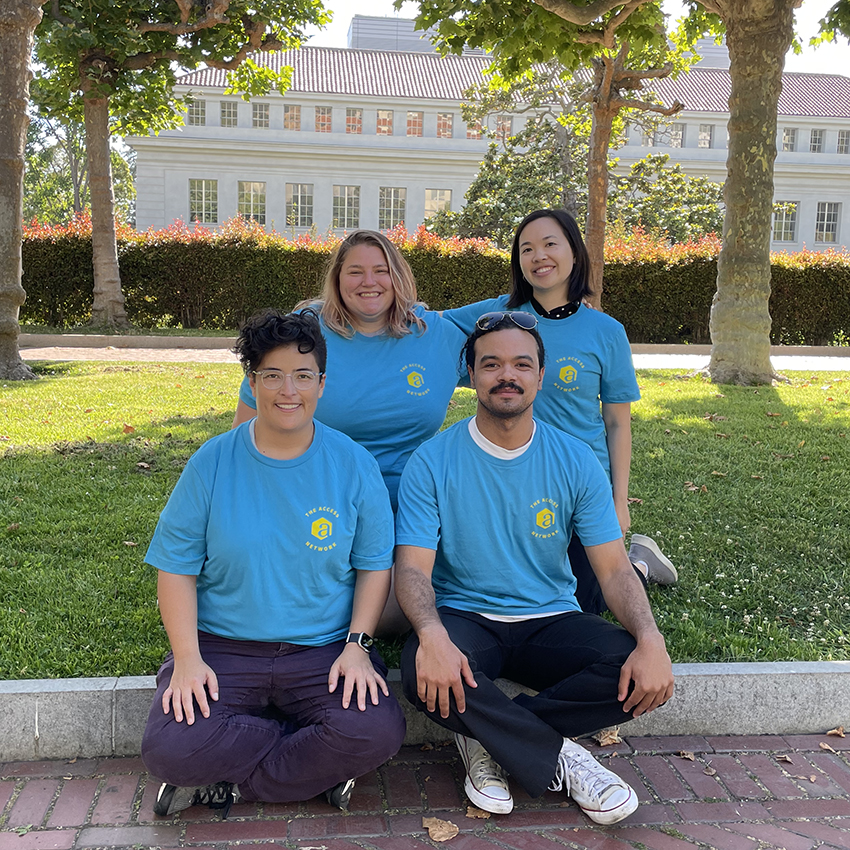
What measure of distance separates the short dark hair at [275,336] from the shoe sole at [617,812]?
180 centimetres

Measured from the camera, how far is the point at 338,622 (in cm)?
318

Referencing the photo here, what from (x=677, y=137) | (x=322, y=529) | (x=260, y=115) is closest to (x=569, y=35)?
(x=322, y=529)

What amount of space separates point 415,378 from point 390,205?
5055cm

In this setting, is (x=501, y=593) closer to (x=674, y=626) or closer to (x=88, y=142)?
(x=674, y=626)

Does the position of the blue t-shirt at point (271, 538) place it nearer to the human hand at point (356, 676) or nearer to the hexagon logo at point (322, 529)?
the hexagon logo at point (322, 529)

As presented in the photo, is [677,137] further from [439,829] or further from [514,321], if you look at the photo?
[439,829]

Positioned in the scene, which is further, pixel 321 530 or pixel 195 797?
pixel 321 530

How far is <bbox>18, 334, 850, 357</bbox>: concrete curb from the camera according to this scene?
52.5 feet

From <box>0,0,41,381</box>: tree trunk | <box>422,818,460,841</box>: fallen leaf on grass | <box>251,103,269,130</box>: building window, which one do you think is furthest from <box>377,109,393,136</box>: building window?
<box>422,818,460,841</box>: fallen leaf on grass

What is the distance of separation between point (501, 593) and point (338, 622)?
636 mm

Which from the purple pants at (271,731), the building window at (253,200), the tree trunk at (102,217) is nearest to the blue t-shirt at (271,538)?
the purple pants at (271,731)

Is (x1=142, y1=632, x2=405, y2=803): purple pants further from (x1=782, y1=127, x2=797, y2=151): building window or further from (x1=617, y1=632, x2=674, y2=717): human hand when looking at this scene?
(x1=782, y1=127, x2=797, y2=151): building window

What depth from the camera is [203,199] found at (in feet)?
167

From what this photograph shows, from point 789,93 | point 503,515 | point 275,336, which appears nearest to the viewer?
point 275,336
